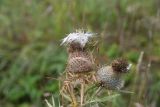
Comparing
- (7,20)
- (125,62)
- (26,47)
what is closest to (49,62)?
(26,47)

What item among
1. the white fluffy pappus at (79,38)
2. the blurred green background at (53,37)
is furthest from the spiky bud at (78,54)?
the blurred green background at (53,37)

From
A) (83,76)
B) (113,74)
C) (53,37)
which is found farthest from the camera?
(53,37)

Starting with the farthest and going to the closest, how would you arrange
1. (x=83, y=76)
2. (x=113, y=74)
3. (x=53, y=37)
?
(x=53, y=37), (x=113, y=74), (x=83, y=76)

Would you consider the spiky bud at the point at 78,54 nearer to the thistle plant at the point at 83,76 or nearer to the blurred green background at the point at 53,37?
the thistle plant at the point at 83,76

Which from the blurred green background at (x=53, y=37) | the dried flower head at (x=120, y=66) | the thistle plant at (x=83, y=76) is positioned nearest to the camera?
the thistle plant at (x=83, y=76)

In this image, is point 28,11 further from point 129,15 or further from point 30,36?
point 129,15

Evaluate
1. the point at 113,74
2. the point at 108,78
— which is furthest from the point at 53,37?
the point at 108,78

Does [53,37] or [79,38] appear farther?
[53,37]

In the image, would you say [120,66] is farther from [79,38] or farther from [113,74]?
[79,38]
